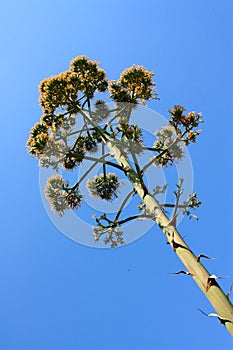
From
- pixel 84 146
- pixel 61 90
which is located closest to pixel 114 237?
pixel 84 146

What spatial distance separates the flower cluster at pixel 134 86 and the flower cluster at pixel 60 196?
2.31 meters

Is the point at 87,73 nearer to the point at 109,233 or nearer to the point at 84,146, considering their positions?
the point at 84,146

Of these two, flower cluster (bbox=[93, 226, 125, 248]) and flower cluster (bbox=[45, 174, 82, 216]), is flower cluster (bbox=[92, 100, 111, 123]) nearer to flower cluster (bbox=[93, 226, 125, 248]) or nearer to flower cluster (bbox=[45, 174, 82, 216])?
flower cluster (bbox=[45, 174, 82, 216])

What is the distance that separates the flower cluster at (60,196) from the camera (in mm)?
6484

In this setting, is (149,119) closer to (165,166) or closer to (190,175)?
(165,166)

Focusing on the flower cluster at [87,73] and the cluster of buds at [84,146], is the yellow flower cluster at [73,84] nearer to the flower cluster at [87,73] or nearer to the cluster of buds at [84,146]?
the flower cluster at [87,73]

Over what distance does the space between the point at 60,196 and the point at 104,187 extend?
132 cm

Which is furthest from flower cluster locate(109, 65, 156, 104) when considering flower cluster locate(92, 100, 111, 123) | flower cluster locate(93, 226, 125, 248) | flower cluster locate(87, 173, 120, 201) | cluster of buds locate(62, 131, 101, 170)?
flower cluster locate(93, 226, 125, 248)

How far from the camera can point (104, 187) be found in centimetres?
757

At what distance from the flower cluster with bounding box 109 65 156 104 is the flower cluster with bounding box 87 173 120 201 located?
189 centimetres

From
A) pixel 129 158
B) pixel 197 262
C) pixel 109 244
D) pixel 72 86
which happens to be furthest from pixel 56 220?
pixel 197 262

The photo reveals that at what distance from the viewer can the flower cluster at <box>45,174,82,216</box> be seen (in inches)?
255

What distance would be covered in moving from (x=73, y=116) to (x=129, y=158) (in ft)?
5.95

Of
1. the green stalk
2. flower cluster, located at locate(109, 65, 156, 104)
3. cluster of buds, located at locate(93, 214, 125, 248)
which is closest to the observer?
the green stalk
